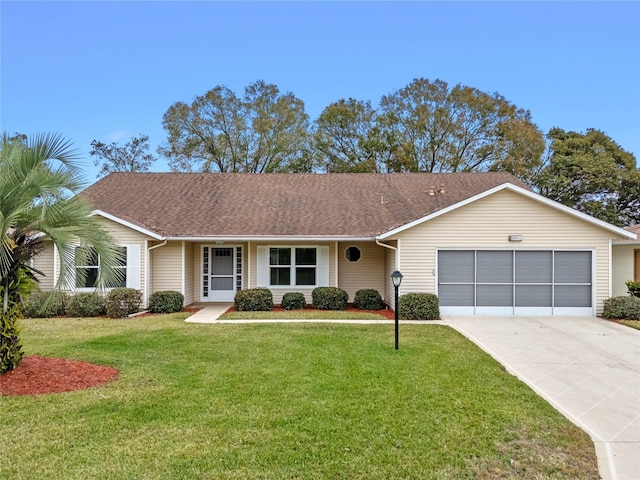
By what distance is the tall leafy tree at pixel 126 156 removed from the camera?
3008cm

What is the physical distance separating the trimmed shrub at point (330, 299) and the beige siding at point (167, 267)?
4695mm

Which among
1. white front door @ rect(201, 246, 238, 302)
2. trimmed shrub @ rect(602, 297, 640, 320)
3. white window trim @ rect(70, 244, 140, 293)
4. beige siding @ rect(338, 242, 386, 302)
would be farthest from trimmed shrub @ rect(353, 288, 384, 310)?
white window trim @ rect(70, 244, 140, 293)

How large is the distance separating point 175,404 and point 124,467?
1.49 meters

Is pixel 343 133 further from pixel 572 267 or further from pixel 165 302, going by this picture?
pixel 165 302

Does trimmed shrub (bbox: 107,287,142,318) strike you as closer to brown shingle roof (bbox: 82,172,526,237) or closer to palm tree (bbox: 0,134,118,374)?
brown shingle roof (bbox: 82,172,526,237)

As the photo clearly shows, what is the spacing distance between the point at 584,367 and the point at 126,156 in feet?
103

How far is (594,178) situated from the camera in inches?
1045

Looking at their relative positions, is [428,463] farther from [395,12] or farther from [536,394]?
[395,12]

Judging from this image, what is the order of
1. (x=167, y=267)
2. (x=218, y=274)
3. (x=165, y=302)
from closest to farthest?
(x=165, y=302) < (x=167, y=267) < (x=218, y=274)

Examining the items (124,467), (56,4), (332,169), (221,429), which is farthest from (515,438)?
(332,169)

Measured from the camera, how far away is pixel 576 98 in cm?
1906

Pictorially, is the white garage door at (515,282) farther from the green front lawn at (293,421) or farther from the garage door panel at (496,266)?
the green front lawn at (293,421)

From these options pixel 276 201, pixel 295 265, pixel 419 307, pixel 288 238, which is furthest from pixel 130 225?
pixel 419 307

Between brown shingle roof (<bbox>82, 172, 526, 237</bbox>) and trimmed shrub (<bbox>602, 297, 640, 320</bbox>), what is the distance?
246 inches
